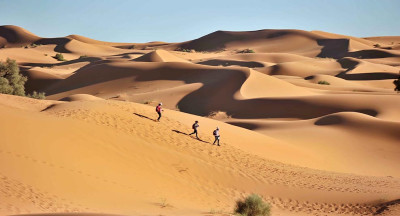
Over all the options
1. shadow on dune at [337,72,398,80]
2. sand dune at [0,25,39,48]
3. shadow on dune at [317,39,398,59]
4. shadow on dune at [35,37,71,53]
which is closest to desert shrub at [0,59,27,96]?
shadow on dune at [337,72,398,80]

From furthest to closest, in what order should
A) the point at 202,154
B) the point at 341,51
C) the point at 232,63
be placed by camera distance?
the point at 341,51 → the point at 232,63 → the point at 202,154

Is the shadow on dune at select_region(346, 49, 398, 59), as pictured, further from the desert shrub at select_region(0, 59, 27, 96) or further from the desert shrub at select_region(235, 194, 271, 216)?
the desert shrub at select_region(235, 194, 271, 216)

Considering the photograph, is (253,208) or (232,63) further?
(232,63)

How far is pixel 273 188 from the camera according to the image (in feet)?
47.5

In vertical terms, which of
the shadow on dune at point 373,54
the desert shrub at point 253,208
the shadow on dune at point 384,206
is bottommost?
the shadow on dune at point 384,206

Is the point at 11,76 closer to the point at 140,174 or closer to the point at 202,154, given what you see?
the point at 202,154

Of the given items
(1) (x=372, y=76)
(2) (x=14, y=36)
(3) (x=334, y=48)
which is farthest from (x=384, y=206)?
(2) (x=14, y=36)

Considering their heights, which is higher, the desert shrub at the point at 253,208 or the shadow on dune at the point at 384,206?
the desert shrub at the point at 253,208

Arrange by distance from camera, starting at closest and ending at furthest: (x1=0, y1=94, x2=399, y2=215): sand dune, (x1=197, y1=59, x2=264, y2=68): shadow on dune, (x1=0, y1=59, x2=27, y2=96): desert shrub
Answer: (x1=0, y1=94, x2=399, y2=215): sand dune < (x1=0, y1=59, x2=27, y2=96): desert shrub < (x1=197, y1=59, x2=264, y2=68): shadow on dune

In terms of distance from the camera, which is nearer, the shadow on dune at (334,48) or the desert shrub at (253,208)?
the desert shrub at (253,208)

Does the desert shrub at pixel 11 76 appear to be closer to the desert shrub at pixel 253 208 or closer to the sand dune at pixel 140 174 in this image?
the sand dune at pixel 140 174

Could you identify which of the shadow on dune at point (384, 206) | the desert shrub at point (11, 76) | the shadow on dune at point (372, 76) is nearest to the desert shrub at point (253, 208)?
the shadow on dune at point (384, 206)

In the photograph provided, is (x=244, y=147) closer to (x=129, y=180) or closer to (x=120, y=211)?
(x=129, y=180)

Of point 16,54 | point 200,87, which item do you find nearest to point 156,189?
point 200,87
